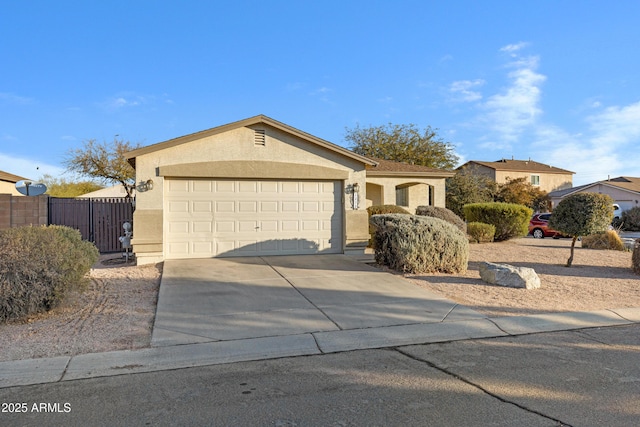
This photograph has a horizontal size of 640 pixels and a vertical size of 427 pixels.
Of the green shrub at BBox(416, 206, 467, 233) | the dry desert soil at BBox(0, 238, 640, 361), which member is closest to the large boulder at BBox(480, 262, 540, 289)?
the dry desert soil at BBox(0, 238, 640, 361)

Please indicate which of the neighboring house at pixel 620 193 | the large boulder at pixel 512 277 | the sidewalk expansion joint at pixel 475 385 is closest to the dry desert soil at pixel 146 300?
the large boulder at pixel 512 277

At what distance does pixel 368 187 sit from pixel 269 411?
63.9ft

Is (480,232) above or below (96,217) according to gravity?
below

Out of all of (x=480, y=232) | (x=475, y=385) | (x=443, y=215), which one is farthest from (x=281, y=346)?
(x=480, y=232)

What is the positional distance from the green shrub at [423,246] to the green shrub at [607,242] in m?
9.27

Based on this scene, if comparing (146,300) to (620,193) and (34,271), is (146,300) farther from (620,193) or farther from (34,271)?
(620,193)

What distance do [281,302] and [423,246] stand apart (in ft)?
14.0

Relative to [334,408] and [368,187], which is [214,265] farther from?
[368,187]

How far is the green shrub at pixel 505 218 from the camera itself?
62.2ft

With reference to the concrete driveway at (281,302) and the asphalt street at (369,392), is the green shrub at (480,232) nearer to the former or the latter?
the concrete driveway at (281,302)

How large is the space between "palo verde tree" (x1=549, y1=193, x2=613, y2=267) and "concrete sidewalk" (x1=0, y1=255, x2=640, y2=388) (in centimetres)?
440

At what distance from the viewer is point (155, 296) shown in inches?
337

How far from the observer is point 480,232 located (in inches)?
723

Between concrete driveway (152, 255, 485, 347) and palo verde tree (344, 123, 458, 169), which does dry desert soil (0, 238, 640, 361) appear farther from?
palo verde tree (344, 123, 458, 169)
